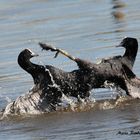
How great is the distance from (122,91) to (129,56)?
0.71 metres

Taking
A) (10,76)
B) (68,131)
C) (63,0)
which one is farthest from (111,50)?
(63,0)

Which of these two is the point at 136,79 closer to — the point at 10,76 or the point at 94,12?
the point at 10,76

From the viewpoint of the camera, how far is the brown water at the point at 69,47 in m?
10.8

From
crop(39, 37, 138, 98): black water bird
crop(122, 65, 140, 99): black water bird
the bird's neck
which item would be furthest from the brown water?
the bird's neck

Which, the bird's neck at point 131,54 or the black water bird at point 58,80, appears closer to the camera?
the black water bird at point 58,80

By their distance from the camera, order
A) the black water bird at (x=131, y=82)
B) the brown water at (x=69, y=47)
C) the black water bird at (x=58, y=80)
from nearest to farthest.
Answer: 1. the brown water at (x=69, y=47)
2. the black water bird at (x=58, y=80)
3. the black water bird at (x=131, y=82)

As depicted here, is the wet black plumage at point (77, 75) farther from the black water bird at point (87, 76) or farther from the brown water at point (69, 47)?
the brown water at point (69, 47)

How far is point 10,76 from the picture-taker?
1459cm

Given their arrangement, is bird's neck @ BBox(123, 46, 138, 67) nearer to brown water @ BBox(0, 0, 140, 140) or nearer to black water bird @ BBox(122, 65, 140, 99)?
black water bird @ BBox(122, 65, 140, 99)

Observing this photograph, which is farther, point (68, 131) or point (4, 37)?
point (4, 37)

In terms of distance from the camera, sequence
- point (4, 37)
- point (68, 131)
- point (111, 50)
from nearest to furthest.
Result: point (68, 131)
point (111, 50)
point (4, 37)

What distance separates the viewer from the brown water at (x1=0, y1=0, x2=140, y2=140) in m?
10.8

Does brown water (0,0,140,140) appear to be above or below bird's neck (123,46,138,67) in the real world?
below

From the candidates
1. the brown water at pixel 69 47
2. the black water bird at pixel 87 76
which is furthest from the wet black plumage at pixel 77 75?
the brown water at pixel 69 47
